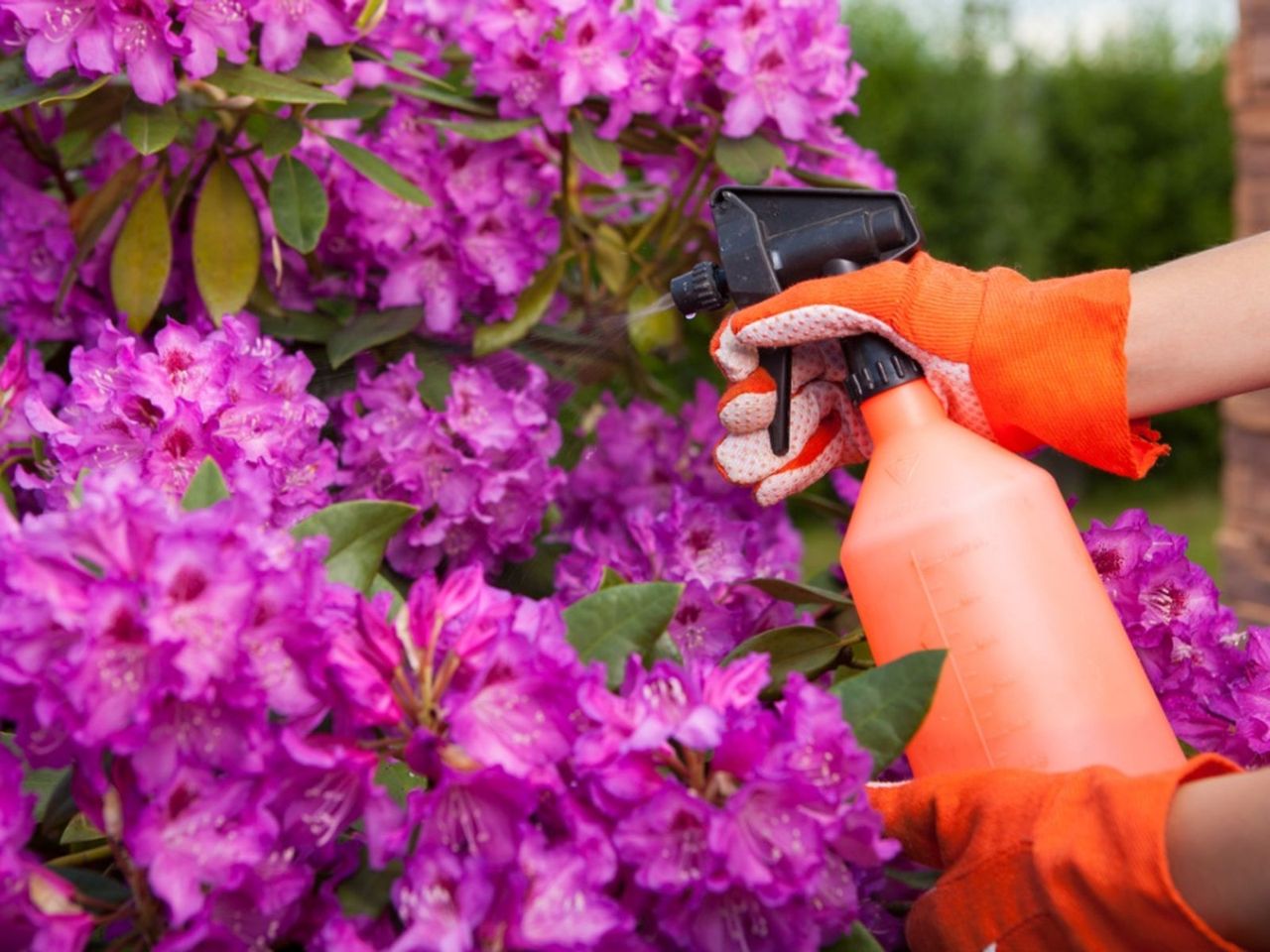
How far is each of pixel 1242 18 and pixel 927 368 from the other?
9.67 feet

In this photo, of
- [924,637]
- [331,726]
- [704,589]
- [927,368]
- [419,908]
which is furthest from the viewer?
[704,589]

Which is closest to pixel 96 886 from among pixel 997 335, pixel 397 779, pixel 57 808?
pixel 57 808

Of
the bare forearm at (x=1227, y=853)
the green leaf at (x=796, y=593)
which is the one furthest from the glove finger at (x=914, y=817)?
the green leaf at (x=796, y=593)

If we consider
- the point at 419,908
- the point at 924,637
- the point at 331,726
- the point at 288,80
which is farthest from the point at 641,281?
the point at 419,908

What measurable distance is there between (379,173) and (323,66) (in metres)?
0.10

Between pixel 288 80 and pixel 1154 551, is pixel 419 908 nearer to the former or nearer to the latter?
pixel 1154 551

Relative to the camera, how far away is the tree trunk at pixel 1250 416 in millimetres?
3463

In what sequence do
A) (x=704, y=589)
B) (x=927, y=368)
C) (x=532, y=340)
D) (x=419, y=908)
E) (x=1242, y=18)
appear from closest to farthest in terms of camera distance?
(x=419, y=908)
(x=927, y=368)
(x=704, y=589)
(x=532, y=340)
(x=1242, y=18)

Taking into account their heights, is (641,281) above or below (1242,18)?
above

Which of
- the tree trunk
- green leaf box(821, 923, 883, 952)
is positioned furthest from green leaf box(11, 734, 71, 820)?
the tree trunk

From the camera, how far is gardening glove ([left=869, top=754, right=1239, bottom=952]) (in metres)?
0.76

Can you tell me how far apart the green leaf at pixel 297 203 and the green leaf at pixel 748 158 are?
1.26ft

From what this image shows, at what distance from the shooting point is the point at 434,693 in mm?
724

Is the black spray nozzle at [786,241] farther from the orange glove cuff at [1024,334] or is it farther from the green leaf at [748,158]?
the green leaf at [748,158]
